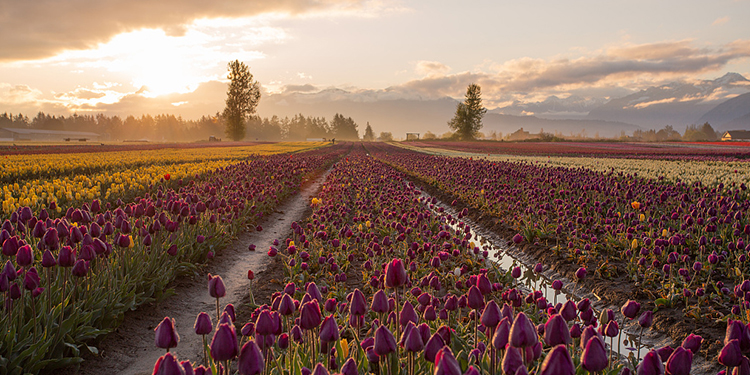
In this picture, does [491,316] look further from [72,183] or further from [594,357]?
[72,183]

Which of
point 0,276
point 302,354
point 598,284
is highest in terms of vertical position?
point 0,276

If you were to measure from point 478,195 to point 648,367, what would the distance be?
11.9 m

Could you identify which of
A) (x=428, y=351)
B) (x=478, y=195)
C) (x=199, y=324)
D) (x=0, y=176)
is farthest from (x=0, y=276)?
(x=0, y=176)

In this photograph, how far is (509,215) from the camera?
→ 35.1ft

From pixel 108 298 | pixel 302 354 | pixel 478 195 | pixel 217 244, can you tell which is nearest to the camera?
pixel 302 354

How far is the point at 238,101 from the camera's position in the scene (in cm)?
9412

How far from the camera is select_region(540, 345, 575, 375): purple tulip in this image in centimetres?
146

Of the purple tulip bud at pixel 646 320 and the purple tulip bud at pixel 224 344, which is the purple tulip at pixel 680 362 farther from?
the purple tulip bud at pixel 224 344

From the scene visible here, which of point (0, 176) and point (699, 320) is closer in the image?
point (699, 320)

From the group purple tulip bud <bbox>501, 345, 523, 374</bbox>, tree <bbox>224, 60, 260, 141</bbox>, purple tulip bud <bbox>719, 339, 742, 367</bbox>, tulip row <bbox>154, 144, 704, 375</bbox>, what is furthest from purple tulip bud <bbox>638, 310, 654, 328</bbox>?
tree <bbox>224, 60, 260, 141</bbox>

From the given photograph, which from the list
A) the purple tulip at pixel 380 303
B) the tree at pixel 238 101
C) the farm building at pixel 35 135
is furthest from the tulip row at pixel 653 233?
the farm building at pixel 35 135

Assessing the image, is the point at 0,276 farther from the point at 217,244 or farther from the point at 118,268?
the point at 217,244

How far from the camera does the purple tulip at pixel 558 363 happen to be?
4.78 ft

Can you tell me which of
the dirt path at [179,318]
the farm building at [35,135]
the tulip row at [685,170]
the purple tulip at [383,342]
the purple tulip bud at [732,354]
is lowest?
the dirt path at [179,318]
